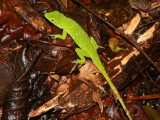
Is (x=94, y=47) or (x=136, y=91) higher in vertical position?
(x=94, y=47)

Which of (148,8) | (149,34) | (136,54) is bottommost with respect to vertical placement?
(136,54)

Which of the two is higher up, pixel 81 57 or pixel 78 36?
pixel 78 36

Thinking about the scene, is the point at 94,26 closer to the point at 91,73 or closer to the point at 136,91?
the point at 91,73

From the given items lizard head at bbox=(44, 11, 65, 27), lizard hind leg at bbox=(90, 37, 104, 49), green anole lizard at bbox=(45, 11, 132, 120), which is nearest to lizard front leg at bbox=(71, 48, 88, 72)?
green anole lizard at bbox=(45, 11, 132, 120)

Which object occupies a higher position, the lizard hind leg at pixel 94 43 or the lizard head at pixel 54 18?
the lizard head at pixel 54 18

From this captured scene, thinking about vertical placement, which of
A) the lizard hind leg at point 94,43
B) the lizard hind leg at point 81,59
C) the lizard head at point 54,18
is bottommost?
the lizard hind leg at point 81,59

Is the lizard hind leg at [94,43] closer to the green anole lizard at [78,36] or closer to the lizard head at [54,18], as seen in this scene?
the green anole lizard at [78,36]

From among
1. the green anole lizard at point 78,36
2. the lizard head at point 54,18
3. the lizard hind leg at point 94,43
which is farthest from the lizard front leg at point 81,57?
the lizard head at point 54,18

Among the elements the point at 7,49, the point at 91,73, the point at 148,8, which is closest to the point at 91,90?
the point at 91,73

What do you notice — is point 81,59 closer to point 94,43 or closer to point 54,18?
point 94,43

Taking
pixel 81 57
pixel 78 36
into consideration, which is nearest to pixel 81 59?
pixel 81 57

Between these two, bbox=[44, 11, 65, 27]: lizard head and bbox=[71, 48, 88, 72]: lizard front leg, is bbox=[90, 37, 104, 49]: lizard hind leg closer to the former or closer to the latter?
bbox=[71, 48, 88, 72]: lizard front leg
